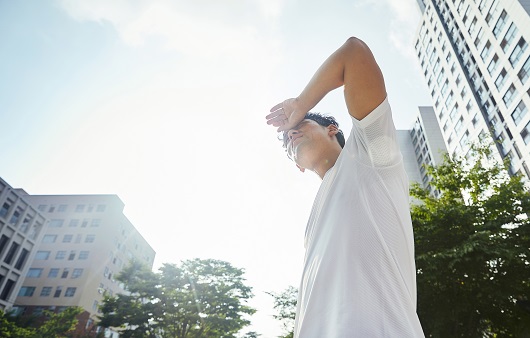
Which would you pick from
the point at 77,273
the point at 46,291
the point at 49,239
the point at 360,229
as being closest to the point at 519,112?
the point at 360,229

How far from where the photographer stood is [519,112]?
2912 cm

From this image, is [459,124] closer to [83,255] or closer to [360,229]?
[360,229]

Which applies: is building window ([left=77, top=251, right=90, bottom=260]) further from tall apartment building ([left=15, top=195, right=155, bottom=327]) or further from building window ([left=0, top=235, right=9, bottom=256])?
building window ([left=0, top=235, right=9, bottom=256])

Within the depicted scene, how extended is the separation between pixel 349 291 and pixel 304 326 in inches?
7.2

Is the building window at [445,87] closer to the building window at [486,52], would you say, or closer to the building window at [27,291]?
the building window at [486,52]

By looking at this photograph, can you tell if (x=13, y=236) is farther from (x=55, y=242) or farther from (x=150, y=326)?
(x=150, y=326)

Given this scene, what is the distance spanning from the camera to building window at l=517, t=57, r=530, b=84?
1074 inches

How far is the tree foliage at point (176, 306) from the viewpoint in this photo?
62.1 feet

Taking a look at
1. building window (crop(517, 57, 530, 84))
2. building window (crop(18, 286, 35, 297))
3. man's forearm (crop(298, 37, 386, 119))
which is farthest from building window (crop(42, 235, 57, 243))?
building window (crop(517, 57, 530, 84))

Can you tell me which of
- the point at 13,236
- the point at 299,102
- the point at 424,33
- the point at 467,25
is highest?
the point at 424,33

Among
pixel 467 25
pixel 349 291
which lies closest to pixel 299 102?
pixel 349 291

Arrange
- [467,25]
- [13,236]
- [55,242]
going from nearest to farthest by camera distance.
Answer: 1. [13,236]
2. [467,25]
3. [55,242]

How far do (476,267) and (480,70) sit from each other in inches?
1367

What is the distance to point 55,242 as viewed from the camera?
161 feet
